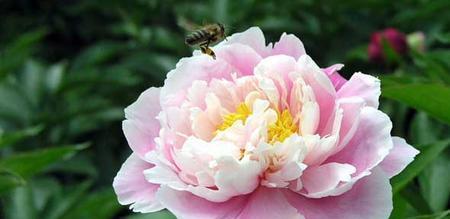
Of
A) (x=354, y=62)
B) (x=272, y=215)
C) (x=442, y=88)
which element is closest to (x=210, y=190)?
(x=272, y=215)

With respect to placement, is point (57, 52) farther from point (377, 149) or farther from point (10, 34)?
point (377, 149)

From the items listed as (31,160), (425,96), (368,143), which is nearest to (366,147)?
(368,143)

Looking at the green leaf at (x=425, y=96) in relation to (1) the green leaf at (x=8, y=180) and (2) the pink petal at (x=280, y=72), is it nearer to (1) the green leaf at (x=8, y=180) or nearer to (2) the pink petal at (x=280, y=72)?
(2) the pink petal at (x=280, y=72)

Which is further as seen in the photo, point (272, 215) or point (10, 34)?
point (10, 34)

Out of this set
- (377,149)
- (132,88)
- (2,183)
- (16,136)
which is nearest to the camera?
(377,149)

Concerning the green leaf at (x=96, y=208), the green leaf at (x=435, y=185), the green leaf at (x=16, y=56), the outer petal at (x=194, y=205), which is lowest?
the green leaf at (x=435, y=185)

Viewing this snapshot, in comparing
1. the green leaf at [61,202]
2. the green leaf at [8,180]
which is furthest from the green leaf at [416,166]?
the green leaf at [61,202]

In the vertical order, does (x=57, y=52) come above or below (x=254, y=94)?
above

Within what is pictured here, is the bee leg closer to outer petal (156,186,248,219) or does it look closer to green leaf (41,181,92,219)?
outer petal (156,186,248,219)
